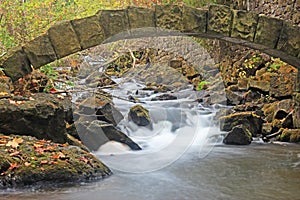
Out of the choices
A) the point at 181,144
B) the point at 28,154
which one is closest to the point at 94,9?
the point at 181,144

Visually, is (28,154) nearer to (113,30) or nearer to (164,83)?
(113,30)

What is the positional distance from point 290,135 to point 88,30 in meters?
4.46

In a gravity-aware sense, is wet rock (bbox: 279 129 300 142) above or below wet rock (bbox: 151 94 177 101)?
below

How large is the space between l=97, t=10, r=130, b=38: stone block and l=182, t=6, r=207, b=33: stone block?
1.00 metres

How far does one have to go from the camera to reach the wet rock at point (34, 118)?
4.62 metres

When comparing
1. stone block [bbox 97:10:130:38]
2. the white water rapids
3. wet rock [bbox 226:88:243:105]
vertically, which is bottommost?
the white water rapids

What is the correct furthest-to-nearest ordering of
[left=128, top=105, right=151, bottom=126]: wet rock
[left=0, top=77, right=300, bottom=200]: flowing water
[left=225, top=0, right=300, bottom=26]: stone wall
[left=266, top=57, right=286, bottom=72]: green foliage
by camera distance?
[left=266, top=57, right=286, bottom=72]: green foliage
[left=225, top=0, right=300, bottom=26]: stone wall
[left=128, top=105, right=151, bottom=126]: wet rock
[left=0, top=77, right=300, bottom=200]: flowing water

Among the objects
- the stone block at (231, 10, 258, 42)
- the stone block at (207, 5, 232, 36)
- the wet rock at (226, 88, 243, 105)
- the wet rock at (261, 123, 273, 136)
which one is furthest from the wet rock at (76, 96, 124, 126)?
the wet rock at (226, 88, 243, 105)

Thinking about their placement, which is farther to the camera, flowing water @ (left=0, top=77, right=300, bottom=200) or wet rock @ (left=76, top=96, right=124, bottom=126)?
wet rock @ (left=76, top=96, right=124, bottom=126)

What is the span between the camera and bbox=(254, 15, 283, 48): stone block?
20.8 feet

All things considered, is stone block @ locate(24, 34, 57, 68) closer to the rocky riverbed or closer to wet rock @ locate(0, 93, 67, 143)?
the rocky riverbed

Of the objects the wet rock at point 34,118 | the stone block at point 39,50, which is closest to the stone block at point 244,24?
the stone block at point 39,50

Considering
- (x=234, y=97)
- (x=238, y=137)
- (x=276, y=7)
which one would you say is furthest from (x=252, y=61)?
(x=238, y=137)

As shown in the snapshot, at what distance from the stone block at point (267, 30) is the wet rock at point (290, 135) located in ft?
6.72
